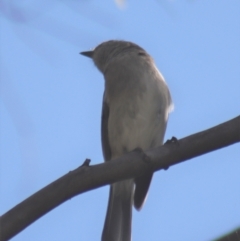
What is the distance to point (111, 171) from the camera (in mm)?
2230

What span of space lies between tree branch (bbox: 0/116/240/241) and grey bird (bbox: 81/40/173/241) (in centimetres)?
154

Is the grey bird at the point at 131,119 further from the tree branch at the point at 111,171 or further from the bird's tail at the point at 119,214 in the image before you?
the tree branch at the point at 111,171

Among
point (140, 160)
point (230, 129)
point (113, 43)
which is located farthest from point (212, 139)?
point (113, 43)

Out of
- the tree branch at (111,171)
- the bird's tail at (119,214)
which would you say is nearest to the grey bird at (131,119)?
the bird's tail at (119,214)

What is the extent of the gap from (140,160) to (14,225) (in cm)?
71

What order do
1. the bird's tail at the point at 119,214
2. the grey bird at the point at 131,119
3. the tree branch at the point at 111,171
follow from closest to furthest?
1. the tree branch at the point at 111,171
2. the bird's tail at the point at 119,214
3. the grey bird at the point at 131,119

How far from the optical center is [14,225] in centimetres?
189

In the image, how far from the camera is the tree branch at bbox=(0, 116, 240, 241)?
194cm

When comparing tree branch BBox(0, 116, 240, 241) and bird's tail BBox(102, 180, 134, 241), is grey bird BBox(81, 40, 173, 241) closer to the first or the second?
bird's tail BBox(102, 180, 134, 241)

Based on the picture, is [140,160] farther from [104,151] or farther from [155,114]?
[104,151]

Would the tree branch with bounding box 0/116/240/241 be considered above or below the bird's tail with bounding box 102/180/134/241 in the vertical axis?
below

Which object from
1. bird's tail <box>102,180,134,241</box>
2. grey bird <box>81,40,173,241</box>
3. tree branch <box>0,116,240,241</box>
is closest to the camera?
tree branch <box>0,116,240,241</box>

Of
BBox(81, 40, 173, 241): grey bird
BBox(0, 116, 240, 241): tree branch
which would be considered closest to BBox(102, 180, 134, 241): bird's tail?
BBox(81, 40, 173, 241): grey bird

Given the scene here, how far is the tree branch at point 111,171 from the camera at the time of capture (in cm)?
194
